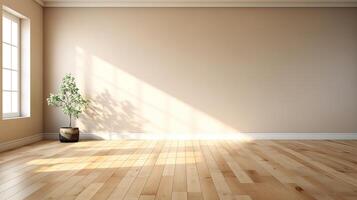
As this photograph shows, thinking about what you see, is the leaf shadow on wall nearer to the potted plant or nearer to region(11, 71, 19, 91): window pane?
the potted plant

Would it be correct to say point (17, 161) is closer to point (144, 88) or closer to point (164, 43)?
point (144, 88)

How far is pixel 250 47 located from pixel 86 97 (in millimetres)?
3332

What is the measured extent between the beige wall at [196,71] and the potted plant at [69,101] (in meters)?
0.39

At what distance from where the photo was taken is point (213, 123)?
6.98m

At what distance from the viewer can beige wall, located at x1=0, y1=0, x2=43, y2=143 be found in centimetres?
588

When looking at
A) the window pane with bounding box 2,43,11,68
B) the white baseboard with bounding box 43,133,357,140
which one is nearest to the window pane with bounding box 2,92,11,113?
the window pane with bounding box 2,43,11,68

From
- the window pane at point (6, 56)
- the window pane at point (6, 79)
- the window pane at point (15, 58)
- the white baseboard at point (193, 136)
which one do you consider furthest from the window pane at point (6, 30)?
the white baseboard at point (193, 136)

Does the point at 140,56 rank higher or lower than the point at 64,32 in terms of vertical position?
lower

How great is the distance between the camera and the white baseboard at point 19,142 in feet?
17.4

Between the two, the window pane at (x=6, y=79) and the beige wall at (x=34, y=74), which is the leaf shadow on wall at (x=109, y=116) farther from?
the window pane at (x=6, y=79)

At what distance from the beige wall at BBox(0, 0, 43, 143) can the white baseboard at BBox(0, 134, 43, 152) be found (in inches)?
2.3

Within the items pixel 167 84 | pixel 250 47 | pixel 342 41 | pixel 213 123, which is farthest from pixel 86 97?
pixel 342 41

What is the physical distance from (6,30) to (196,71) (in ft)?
11.2

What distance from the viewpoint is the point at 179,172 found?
369cm
